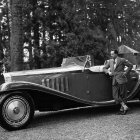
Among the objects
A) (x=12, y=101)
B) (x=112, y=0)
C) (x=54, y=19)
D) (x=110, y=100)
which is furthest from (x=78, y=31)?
(x=12, y=101)

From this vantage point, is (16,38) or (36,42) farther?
(36,42)

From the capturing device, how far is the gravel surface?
541 cm

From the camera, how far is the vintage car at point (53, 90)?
251 inches

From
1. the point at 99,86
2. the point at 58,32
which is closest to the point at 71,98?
the point at 99,86

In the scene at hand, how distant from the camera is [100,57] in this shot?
2062 cm

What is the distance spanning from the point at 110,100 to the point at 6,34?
21.2 meters

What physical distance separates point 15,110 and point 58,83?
1.46 metres

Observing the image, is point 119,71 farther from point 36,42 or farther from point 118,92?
point 36,42

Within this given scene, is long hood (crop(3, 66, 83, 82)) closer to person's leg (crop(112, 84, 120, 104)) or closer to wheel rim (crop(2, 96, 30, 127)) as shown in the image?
wheel rim (crop(2, 96, 30, 127))

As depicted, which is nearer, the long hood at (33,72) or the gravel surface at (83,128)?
the gravel surface at (83,128)

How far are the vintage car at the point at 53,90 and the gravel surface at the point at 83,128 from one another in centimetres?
31

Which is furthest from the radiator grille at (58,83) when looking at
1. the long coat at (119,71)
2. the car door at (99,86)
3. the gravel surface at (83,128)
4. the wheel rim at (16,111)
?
the long coat at (119,71)

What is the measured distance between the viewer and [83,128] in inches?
240

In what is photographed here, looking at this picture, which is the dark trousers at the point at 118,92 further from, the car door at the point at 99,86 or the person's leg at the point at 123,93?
the car door at the point at 99,86
